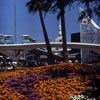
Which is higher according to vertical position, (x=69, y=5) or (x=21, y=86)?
(x=69, y=5)

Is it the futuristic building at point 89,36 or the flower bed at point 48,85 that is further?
the futuristic building at point 89,36

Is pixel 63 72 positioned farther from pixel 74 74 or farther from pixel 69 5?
pixel 69 5

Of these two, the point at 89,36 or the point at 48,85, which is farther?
the point at 89,36

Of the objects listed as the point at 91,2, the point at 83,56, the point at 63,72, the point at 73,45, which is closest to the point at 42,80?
the point at 63,72

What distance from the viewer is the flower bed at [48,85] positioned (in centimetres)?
647

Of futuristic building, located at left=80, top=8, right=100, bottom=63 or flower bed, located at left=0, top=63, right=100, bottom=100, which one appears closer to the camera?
flower bed, located at left=0, top=63, right=100, bottom=100

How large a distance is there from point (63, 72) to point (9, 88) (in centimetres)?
265

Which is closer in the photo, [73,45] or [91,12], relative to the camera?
[91,12]

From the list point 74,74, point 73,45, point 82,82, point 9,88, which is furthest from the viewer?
point 73,45

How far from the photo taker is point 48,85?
7316mm

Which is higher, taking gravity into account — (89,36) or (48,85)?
(89,36)

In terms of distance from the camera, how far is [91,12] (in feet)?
40.7

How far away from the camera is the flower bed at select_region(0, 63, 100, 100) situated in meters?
6.47

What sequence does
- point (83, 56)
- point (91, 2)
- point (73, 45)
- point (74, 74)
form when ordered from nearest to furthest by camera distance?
point (74, 74)
point (91, 2)
point (73, 45)
point (83, 56)
